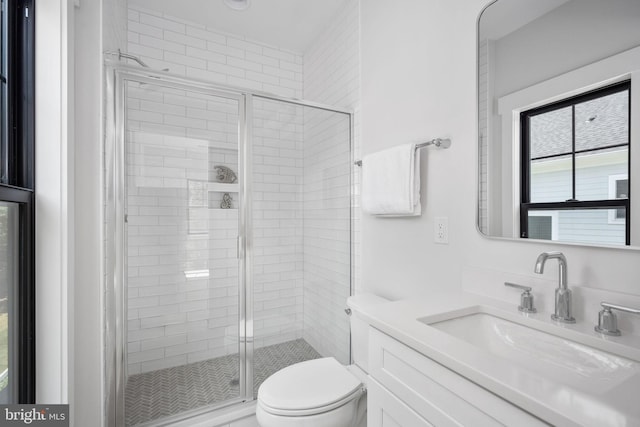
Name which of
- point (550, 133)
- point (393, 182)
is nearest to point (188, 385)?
point (393, 182)

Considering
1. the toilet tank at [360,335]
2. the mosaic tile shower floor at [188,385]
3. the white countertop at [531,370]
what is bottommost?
the mosaic tile shower floor at [188,385]

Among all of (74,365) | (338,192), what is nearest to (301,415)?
(74,365)

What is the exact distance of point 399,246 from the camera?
1.62 m

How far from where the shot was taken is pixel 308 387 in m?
1.35

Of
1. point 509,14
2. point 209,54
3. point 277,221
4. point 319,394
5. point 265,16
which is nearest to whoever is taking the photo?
point 509,14

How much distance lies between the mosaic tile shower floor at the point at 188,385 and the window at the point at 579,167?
1.62 metres

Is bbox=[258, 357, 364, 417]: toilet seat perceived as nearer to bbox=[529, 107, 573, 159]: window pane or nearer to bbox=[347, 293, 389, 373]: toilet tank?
bbox=[347, 293, 389, 373]: toilet tank

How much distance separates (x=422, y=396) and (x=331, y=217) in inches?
56.8

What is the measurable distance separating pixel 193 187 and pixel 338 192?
3.13ft

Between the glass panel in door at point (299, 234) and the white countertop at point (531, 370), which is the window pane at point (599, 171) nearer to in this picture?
the white countertop at point (531, 370)

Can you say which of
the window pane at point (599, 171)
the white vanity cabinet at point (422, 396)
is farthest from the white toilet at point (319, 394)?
the window pane at point (599, 171)

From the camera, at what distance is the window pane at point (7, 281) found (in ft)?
3.02

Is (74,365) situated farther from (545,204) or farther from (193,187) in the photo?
(545,204)

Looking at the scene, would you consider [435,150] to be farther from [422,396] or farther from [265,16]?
[265,16]
